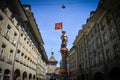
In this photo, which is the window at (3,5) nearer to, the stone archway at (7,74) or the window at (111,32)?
the stone archway at (7,74)

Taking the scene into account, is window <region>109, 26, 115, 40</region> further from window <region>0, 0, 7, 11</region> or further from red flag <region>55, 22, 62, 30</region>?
window <region>0, 0, 7, 11</region>

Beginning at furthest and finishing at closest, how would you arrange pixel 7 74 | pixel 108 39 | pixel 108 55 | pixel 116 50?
pixel 108 55
pixel 108 39
pixel 116 50
pixel 7 74

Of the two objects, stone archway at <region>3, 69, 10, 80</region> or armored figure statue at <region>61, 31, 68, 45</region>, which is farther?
armored figure statue at <region>61, 31, 68, 45</region>

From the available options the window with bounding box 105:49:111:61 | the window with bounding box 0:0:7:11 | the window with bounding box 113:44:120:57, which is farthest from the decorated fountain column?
the window with bounding box 0:0:7:11

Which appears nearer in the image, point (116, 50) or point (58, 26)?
point (116, 50)

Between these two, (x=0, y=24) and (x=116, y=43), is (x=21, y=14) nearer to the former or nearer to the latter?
(x=0, y=24)

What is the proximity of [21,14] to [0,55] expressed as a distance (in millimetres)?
7873

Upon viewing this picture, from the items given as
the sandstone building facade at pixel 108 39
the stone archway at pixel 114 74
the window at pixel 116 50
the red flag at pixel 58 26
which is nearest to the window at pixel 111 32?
the sandstone building facade at pixel 108 39

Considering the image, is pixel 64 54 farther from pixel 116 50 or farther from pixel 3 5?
pixel 3 5

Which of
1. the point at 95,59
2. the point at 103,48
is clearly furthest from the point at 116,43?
the point at 95,59

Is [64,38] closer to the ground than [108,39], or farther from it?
farther from it

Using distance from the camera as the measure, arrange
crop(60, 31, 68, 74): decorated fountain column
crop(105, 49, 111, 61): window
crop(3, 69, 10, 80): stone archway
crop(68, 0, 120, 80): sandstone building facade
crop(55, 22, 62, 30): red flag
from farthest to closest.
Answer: crop(60, 31, 68, 74): decorated fountain column
crop(55, 22, 62, 30): red flag
crop(105, 49, 111, 61): window
crop(68, 0, 120, 80): sandstone building facade
crop(3, 69, 10, 80): stone archway

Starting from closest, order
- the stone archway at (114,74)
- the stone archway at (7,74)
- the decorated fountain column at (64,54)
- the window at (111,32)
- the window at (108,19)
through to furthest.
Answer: the stone archway at (7,74) → the window at (111,32) → the stone archway at (114,74) → the window at (108,19) → the decorated fountain column at (64,54)

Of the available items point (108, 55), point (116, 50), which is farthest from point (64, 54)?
point (116, 50)
